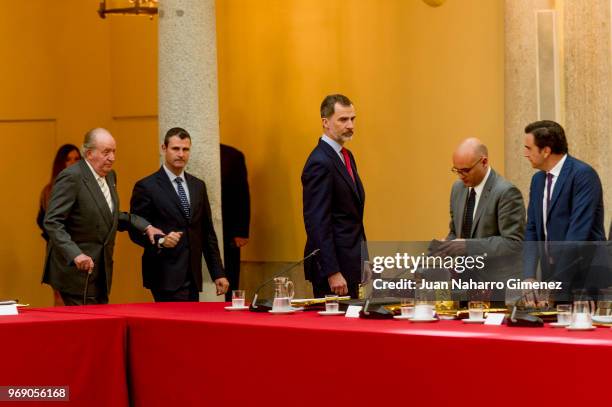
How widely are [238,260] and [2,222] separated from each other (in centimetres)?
228

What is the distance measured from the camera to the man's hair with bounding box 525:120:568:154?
6.00 meters

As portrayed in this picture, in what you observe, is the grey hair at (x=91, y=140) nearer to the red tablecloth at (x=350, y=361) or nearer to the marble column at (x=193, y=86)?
the marble column at (x=193, y=86)

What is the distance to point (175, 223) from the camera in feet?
24.3

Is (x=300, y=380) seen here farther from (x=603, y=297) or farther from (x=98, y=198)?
(x=98, y=198)

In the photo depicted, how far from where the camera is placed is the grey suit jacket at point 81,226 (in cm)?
701

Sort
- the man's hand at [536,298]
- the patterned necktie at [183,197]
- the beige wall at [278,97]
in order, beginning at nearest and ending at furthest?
the man's hand at [536,298] → the patterned necktie at [183,197] → the beige wall at [278,97]

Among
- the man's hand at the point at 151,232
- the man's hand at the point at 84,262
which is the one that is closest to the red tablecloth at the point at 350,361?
the man's hand at the point at 84,262

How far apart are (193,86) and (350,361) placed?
379 centimetres

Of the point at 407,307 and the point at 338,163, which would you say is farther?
the point at 338,163

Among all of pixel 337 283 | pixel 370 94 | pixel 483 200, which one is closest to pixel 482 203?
→ pixel 483 200

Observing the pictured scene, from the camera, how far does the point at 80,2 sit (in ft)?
37.7

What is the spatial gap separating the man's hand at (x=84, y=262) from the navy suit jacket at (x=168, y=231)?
0.70m

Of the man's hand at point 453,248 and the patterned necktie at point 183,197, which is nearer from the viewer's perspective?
the man's hand at point 453,248

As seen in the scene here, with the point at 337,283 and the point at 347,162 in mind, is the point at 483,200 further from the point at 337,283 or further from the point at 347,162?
the point at 347,162
